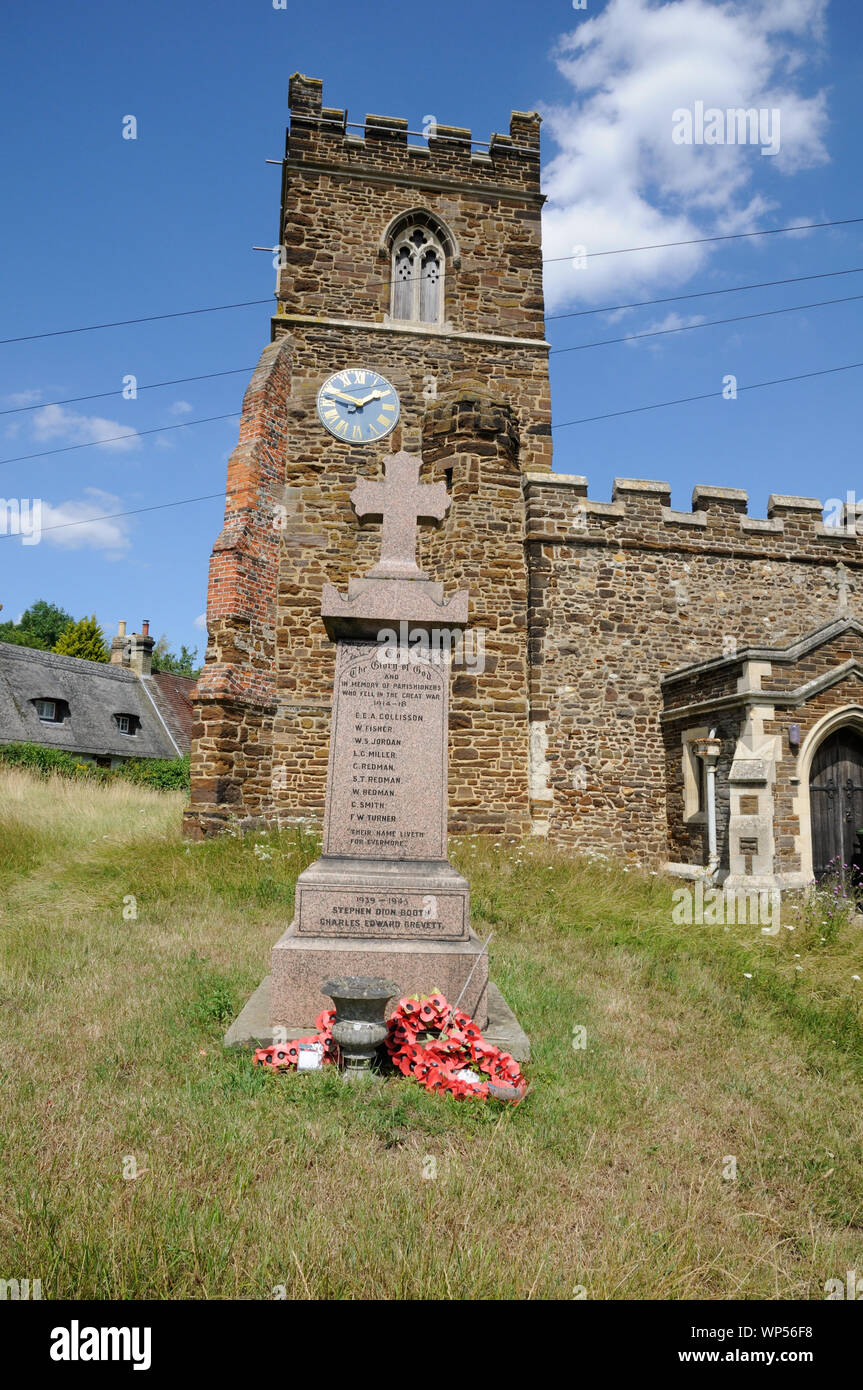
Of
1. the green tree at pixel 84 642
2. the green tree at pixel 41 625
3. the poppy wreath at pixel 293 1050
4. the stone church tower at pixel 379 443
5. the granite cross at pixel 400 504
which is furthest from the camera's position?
the green tree at pixel 41 625

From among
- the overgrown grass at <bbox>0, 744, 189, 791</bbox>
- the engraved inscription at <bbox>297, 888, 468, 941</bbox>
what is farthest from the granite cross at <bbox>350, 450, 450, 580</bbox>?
the overgrown grass at <bbox>0, 744, 189, 791</bbox>

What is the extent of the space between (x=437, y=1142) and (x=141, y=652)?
116ft

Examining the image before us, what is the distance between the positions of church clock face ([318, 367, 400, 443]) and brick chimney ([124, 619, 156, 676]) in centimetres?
2410

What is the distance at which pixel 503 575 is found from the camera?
1215 centimetres

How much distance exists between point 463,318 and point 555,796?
9786mm

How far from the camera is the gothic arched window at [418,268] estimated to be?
592 inches

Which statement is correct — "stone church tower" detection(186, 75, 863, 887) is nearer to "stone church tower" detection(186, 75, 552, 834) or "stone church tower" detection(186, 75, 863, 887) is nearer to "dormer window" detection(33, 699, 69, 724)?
"stone church tower" detection(186, 75, 552, 834)

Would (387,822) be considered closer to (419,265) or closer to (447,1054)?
(447,1054)

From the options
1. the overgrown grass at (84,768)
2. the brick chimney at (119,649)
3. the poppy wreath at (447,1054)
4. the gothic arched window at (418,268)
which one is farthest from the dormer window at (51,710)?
the poppy wreath at (447,1054)

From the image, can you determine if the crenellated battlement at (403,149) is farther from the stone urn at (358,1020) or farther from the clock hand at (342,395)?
the stone urn at (358,1020)

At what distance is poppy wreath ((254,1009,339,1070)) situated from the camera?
13.2ft

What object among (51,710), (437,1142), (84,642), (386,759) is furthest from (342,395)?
(84,642)

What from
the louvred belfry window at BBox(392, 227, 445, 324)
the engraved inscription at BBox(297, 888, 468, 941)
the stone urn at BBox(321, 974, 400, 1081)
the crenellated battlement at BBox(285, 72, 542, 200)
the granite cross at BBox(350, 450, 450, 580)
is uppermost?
the crenellated battlement at BBox(285, 72, 542, 200)

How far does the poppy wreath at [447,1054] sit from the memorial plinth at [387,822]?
450 mm
